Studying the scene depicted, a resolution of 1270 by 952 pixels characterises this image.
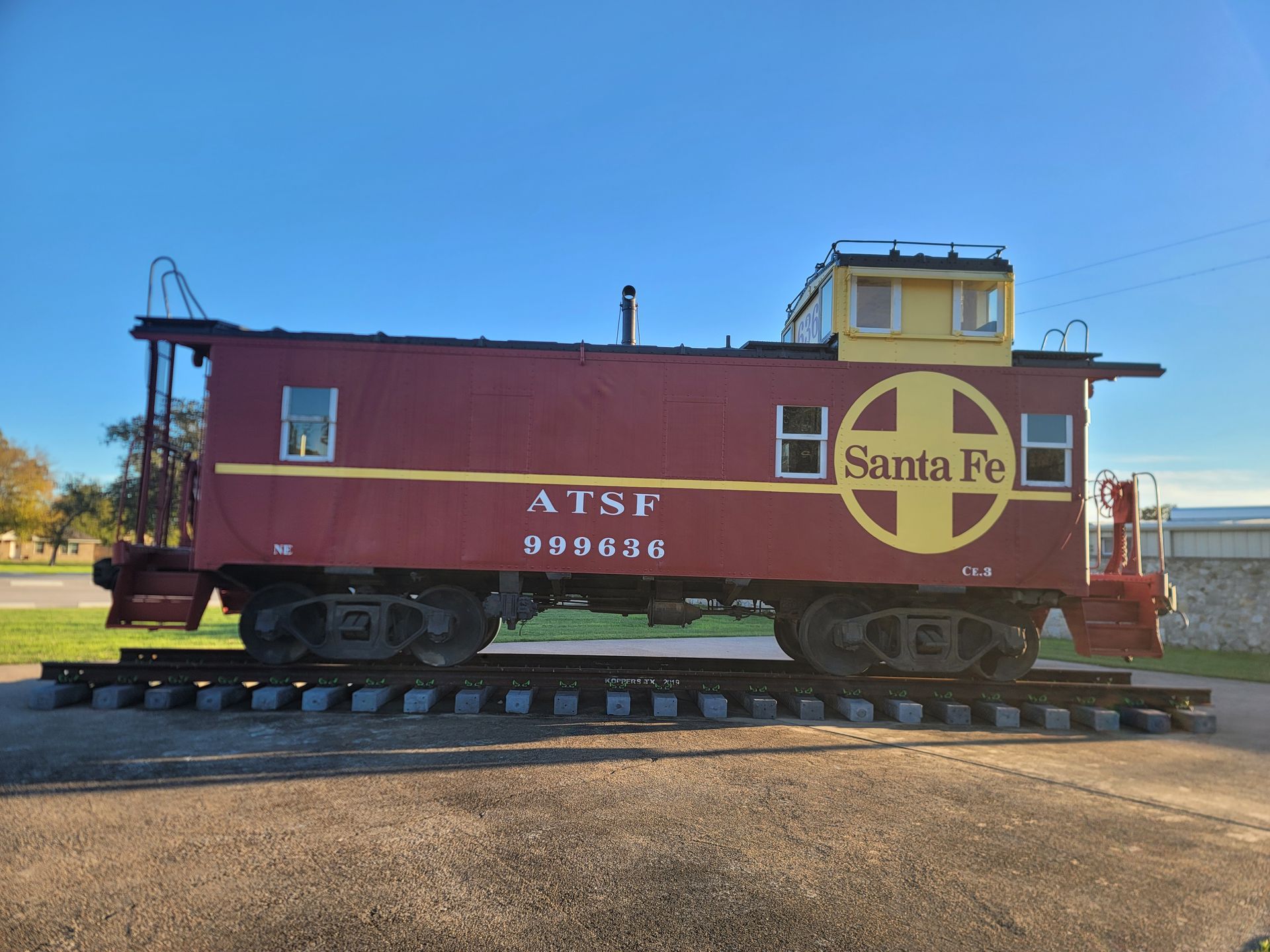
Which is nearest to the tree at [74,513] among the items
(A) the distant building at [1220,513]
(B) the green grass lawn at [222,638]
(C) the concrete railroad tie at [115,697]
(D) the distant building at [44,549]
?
(D) the distant building at [44,549]

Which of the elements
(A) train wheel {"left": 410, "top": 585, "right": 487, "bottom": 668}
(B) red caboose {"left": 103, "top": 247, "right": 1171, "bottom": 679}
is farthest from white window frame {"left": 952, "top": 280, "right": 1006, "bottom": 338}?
(A) train wheel {"left": 410, "top": 585, "right": 487, "bottom": 668}

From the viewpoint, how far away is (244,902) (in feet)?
11.0

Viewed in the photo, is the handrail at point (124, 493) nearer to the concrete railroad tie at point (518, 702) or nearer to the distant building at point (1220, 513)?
the concrete railroad tie at point (518, 702)

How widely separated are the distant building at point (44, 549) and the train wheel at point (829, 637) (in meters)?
62.3

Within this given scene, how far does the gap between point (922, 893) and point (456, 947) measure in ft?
7.87

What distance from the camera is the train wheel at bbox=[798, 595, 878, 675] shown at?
313 inches

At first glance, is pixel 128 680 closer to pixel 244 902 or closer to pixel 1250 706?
pixel 244 902

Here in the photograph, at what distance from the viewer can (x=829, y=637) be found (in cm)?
803

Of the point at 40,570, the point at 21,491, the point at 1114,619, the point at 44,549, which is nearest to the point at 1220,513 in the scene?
the point at 1114,619

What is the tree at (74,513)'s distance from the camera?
52.5 m

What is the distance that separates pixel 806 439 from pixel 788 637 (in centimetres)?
336

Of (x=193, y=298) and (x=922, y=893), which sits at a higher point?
(x=193, y=298)

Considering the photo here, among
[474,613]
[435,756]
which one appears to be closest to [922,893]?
[435,756]

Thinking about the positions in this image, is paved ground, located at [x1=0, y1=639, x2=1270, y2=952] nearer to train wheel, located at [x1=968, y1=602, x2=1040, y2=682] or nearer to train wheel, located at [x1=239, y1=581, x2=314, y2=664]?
train wheel, located at [x1=239, y1=581, x2=314, y2=664]
